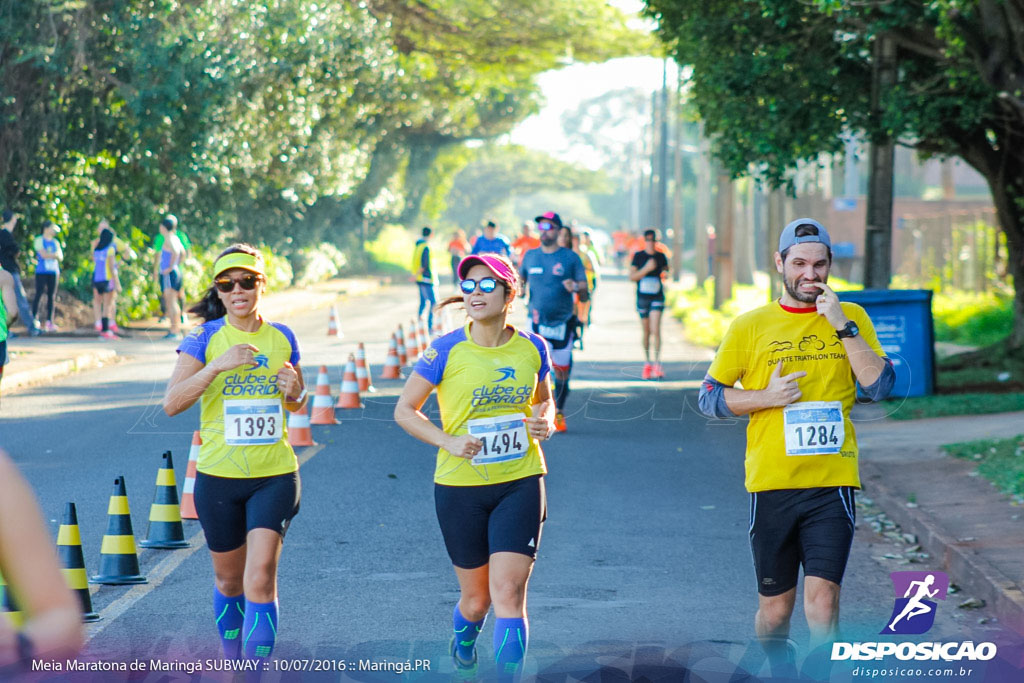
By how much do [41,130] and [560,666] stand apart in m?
20.7

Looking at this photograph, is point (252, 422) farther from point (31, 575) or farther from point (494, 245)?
point (494, 245)

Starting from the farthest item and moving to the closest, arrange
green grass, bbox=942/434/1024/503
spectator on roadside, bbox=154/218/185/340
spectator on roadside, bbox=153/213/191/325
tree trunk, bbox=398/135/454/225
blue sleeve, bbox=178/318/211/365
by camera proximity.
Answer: tree trunk, bbox=398/135/454/225, spectator on roadside, bbox=153/213/191/325, spectator on roadside, bbox=154/218/185/340, green grass, bbox=942/434/1024/503, blue sleeve, bbox=178/318/211/365

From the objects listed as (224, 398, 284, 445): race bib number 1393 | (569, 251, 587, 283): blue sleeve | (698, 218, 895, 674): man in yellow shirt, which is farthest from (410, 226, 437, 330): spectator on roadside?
(698, 218, 895, 674): man in yellow shirt

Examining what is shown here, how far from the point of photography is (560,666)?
5.99 metres

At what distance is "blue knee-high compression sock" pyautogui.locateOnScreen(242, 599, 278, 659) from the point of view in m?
5.32

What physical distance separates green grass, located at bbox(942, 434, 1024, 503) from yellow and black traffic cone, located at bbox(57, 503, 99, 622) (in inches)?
245

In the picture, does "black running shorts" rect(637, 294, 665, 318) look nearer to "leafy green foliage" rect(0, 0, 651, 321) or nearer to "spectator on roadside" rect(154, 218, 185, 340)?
"spectator on roadside" rect(154, 218, 185, 340)

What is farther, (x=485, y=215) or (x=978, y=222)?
(x=485, y=215)

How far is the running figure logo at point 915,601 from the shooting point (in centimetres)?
650

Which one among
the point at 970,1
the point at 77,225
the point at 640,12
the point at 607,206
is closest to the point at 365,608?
the point at 970,1

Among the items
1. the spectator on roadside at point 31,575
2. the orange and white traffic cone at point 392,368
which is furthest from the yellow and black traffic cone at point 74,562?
the orange and white traffic cone at point 392,368

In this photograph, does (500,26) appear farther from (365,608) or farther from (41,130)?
(365,608)

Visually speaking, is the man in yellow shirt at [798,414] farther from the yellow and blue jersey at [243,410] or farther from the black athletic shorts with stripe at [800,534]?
the yellow and blue jersey at [243,410]

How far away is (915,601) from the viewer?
267 inches
